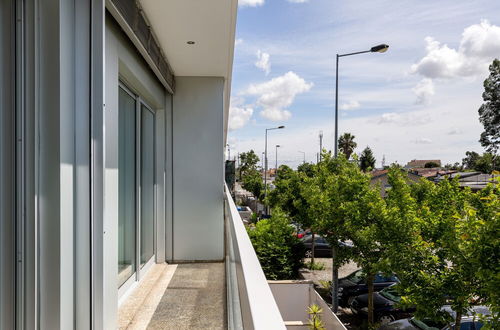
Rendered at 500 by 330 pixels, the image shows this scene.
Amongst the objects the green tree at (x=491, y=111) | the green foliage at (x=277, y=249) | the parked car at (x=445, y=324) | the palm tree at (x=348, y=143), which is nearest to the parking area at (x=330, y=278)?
the green foliage at (x=277, y=249)

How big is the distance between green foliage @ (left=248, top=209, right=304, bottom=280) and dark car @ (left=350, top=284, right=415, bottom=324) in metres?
2.50

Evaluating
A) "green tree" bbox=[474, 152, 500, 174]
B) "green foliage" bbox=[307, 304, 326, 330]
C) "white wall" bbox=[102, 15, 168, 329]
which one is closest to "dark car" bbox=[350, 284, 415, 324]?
"green foliage" bbox=[307, 304, 326, 330]

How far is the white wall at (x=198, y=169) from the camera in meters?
5.41

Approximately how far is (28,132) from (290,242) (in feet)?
36.6

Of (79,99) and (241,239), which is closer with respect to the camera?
(241,239)

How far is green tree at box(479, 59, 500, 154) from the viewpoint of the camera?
3031 centimetres

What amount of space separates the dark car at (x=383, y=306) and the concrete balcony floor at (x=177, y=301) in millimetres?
5926

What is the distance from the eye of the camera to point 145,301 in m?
3.75

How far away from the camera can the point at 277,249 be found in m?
11.2

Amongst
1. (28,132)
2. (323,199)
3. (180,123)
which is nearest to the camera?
(28,132)

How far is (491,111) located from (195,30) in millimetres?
35162

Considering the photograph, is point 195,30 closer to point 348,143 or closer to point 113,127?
point 113,127

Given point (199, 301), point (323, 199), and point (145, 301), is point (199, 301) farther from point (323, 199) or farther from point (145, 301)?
point (323, 199)

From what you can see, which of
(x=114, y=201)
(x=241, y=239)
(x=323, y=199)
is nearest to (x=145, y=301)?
(x=114, y=201)
